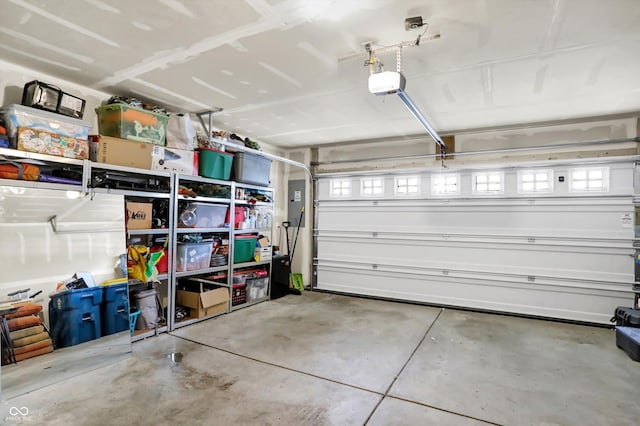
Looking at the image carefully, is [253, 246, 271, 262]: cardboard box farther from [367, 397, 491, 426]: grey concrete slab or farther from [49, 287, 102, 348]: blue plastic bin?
[367, 397, 491, 426]: grey concrete slab

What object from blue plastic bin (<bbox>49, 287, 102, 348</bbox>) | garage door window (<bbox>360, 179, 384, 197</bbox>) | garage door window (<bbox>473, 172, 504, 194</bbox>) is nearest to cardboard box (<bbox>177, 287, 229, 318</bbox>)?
blue plastic bin (<bbox>49, 287, 102, 348</bbox>)

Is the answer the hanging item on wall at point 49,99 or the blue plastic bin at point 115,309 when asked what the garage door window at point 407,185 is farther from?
the hanging item on wall at point 49,99

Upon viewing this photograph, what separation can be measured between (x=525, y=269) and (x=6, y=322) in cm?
567

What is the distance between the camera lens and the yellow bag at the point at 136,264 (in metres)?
3.49

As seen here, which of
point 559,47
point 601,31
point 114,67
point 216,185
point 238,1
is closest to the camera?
point 238,1

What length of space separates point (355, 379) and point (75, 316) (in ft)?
8.19

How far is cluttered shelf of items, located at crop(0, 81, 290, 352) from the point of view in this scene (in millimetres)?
2842

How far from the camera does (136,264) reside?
3.52 meters

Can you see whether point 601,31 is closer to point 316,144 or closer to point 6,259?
point 316,144

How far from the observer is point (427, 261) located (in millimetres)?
5273

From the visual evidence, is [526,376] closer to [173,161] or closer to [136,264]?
[136,264]

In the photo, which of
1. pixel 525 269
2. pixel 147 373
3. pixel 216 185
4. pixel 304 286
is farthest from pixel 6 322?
pixel 525 269

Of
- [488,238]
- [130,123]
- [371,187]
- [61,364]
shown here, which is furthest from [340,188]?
[61,364]

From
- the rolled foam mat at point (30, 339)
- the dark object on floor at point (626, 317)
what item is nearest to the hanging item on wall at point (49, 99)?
the rolled foam mat at point (30, 339)
